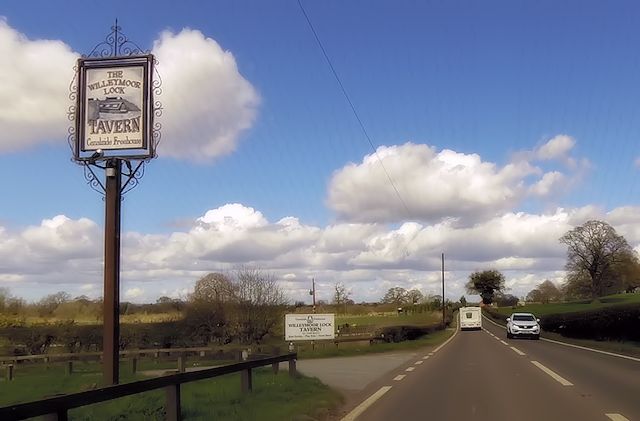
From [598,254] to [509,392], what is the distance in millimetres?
93945

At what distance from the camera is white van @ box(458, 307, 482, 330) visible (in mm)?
76125

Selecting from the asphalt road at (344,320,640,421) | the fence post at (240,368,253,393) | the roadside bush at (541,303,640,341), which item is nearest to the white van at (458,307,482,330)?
the roadside bush at (541,303,640,341)

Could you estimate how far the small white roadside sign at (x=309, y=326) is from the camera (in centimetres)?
2903

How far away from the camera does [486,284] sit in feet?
582

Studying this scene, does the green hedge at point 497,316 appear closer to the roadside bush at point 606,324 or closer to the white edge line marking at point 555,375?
the roadside bush at point 606,324

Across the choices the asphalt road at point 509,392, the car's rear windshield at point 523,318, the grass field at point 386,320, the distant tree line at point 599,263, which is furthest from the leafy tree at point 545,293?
the asphalt road at point 509,392

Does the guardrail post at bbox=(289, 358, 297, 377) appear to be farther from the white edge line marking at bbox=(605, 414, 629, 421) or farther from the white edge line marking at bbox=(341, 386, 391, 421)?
the white edge line marking at bbox=(605, 414, 629, 421)

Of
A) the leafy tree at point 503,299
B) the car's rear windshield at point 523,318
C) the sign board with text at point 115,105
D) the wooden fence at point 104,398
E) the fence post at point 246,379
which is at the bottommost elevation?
the leafy tree at point 503,299

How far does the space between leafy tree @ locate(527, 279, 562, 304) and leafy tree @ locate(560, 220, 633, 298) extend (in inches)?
2224

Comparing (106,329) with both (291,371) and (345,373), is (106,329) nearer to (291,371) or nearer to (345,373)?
(291,371)

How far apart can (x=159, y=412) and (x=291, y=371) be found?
509 centimetres

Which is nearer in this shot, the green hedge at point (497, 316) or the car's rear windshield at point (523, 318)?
the car's rear windshield at point (523, 318)

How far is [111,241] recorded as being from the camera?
45.9ft

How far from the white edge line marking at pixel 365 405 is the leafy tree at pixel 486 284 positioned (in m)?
167
